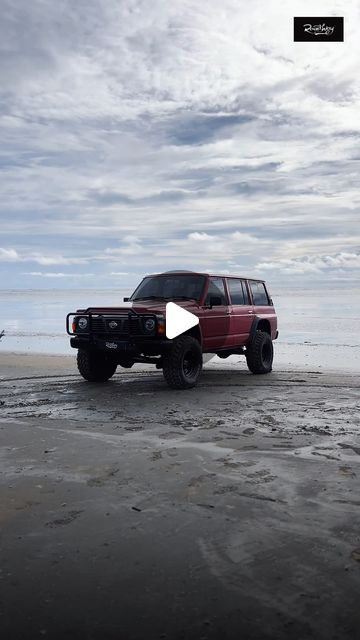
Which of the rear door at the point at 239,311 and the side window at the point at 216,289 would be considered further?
the rear door at the point at 239,311

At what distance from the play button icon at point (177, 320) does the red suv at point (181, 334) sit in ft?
0.23

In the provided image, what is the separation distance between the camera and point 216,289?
10328mm

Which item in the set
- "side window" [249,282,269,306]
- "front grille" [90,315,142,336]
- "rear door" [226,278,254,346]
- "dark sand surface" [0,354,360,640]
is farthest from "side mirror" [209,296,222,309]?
"dark sand surface" [0,354,360,640]

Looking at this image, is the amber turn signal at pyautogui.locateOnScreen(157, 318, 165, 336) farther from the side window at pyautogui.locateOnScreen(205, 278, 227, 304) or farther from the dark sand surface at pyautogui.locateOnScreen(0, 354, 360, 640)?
the dark sand surface at pyautogui.locateOnScreen(0, 354, 360, 640)

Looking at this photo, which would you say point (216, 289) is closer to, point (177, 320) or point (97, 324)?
point (177, 320)

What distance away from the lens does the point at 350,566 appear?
3.03 m

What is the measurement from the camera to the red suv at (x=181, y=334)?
8.94m

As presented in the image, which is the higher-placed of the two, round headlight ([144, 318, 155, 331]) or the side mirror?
the side mirror

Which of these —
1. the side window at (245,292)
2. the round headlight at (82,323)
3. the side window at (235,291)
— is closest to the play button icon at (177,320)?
the round headlight at (82,323)

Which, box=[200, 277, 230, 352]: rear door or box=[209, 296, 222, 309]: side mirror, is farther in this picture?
box=[200, 277, 230, 352]: rear door

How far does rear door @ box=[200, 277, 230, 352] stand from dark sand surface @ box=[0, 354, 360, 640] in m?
2.71

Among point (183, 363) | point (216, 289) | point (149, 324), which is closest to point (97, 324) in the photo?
point (149, 324)

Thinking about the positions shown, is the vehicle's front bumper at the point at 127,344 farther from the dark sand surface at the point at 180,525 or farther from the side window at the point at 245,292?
the side window at the point at 245,292

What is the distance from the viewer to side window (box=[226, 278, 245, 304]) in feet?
35.6
